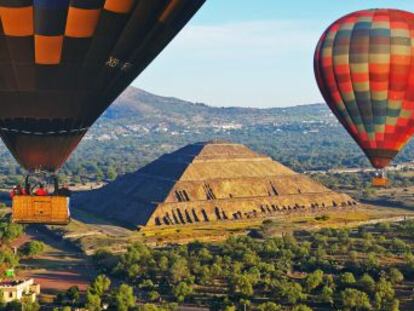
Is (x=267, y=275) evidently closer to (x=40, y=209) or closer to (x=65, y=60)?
(x=40, y=209)

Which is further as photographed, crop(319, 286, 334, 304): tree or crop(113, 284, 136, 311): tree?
crop(319, 286, 334, 304): tree

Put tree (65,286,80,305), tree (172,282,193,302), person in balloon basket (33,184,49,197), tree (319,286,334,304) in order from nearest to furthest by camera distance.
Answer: person in balloon basket (33,184,49,197) < tree (319,286,334,304) < tree (65,286,80,305) < tree (172,282,193,302)

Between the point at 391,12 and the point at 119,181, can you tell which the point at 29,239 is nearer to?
the point at 119,181

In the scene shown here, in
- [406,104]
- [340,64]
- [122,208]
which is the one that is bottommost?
[122,208]

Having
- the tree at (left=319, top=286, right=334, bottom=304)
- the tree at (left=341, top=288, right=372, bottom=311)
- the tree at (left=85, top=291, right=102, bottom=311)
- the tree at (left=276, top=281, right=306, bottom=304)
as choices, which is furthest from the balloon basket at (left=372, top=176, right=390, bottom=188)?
the tree at (left=85, top=291, right=102, bottom=311)

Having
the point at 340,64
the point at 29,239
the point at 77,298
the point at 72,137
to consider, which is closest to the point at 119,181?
the point at 29,239

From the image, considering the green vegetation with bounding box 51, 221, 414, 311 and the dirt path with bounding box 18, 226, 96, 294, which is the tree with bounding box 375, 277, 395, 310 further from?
the dirt path with bounding box 18, 226, 96, 294

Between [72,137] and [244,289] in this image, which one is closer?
[72,137]
